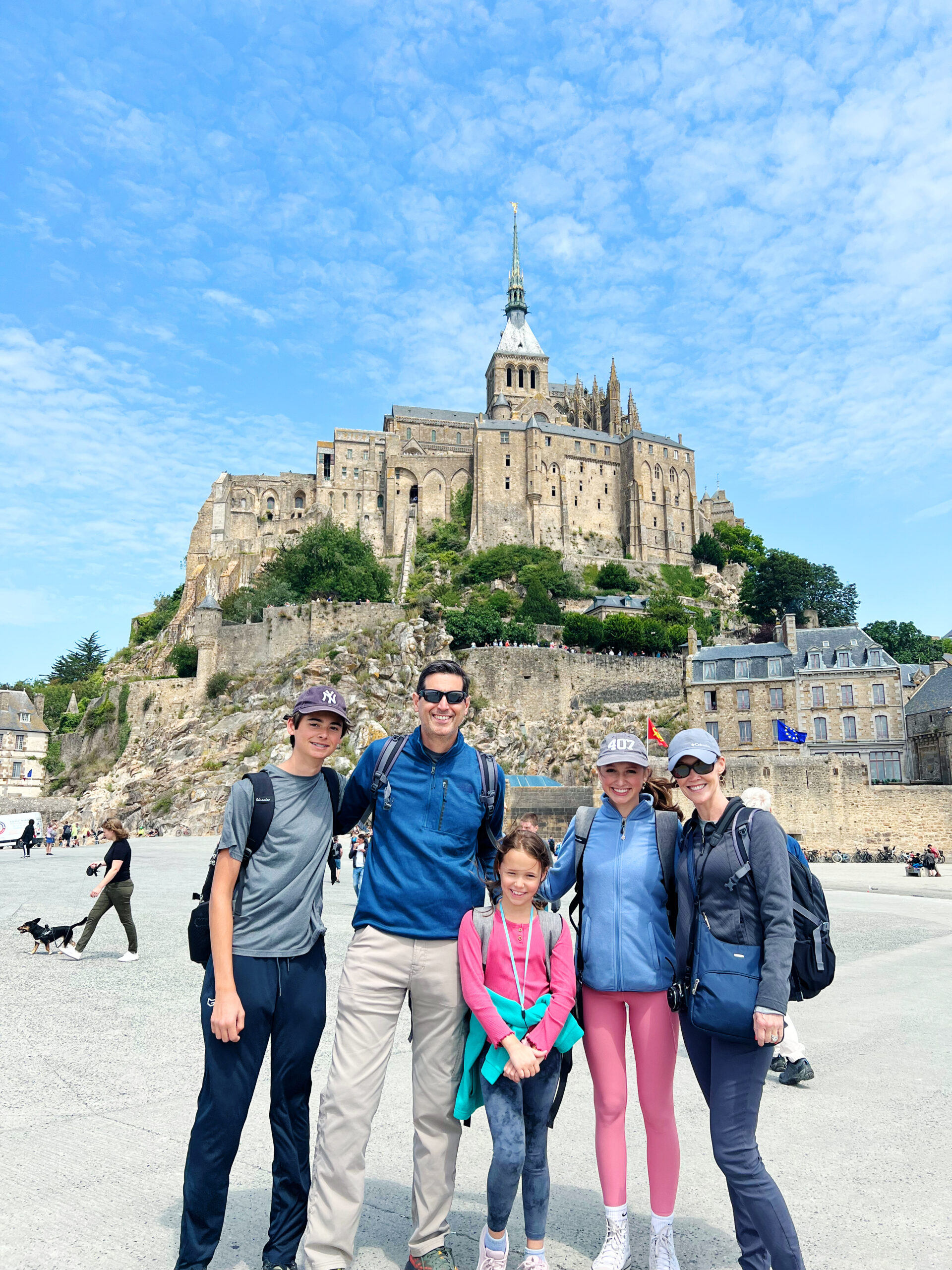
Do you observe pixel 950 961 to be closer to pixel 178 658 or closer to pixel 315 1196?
pixel 315 1196

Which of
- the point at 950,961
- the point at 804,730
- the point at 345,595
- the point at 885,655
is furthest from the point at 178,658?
the point at 950,961

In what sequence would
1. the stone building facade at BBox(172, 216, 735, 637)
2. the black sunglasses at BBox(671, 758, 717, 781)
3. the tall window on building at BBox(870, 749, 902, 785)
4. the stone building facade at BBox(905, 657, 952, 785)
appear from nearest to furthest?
the black sunglasses at BBox(671, 758, 717, 781)
the stone building facade at BBox(905, 657, 952, 785)
the tall window on building at BBox(870, 749, 902, 785)
the stone building facade at BBox(172, 216, 735, 637)

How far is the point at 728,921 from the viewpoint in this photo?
311 cm

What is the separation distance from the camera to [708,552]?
221 feet

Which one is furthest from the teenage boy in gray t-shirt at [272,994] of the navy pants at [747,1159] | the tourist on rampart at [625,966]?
the navy pants at [747,1159]

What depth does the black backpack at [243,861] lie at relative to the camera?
3244 mm

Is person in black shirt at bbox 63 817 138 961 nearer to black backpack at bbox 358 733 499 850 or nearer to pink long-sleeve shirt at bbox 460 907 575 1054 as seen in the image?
black backpack at bbox 358 733 499 850

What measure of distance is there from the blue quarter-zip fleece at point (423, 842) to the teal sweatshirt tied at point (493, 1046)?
0.34m

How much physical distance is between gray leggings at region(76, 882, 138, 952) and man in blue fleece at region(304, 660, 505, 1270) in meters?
6.06

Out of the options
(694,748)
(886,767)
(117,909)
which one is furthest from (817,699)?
(694,748)

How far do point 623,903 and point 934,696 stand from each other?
34688mm

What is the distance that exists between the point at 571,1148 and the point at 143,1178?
1974 mm

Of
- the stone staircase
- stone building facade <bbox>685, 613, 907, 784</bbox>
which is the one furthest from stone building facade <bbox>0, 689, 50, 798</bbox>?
stone building facade <bbox>685, 613, 907, 784</bbox>

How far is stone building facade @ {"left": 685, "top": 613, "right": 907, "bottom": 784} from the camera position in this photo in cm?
3425
